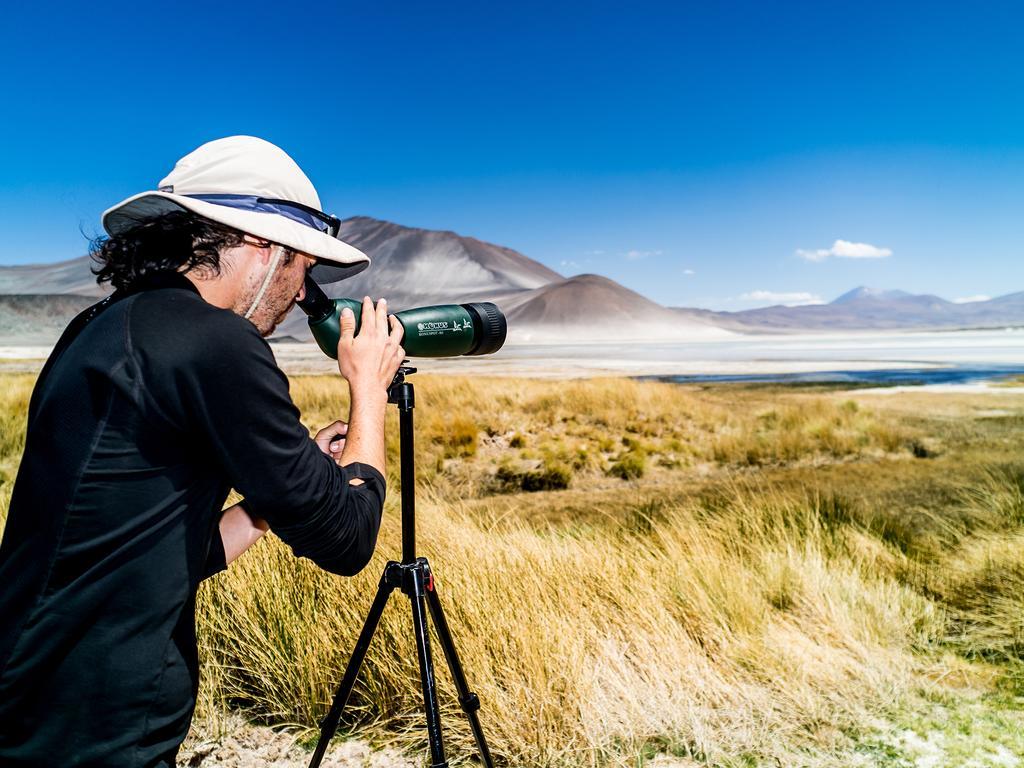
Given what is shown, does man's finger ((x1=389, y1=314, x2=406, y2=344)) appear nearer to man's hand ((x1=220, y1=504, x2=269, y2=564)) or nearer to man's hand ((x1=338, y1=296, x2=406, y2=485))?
man's hand ((x1=338, y1=296, x2=406, y2=485))

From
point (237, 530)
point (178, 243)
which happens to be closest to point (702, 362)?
point (237, 530)

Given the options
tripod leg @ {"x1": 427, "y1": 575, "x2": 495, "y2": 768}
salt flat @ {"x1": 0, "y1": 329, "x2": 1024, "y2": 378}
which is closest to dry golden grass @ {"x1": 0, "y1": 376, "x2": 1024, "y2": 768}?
tripod leg @ {"x1": 427, "y1": 575, "x2": 495, "y2": 768}

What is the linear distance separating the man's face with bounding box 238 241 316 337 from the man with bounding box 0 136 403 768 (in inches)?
3.9

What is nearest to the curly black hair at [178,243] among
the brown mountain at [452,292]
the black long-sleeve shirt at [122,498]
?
the black long-sleeve shirt at [122,498]

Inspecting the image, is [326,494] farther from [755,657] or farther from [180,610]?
[755,657]

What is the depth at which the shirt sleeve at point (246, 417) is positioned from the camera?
3.09 ft

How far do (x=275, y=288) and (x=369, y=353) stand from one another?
0.22m

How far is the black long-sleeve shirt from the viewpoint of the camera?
950 millimetres

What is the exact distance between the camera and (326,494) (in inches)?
41.9

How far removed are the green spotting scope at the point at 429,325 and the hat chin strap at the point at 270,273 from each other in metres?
0.26

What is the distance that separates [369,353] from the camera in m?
1.35

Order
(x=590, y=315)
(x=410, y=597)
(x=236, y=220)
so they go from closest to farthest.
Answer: (x=236, y=220) → (x=410, y=597) → (x=590, y=315)

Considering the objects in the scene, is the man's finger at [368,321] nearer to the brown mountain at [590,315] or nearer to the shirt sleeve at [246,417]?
the shirt sleeve at [246,417]

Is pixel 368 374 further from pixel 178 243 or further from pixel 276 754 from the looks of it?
pixel 276 754
